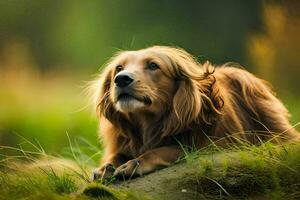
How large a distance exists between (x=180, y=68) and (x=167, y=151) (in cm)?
48

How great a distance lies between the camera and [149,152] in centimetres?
427

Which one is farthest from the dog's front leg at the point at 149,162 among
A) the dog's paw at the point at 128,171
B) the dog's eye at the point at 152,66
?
the dog's eye at the point at 152,66

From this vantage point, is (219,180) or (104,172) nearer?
(219,180)

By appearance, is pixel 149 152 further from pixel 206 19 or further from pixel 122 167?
pixel 206 19

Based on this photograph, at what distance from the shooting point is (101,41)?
17.0 feet

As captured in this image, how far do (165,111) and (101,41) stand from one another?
890 millimetres

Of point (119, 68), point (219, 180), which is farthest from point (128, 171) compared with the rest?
point (119, 68)

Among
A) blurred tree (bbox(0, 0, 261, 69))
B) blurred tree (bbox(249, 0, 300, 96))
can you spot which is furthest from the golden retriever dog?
blurred tree (bbox(249, 0, 300, 96))

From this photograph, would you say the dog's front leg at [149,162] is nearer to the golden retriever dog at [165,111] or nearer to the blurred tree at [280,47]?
the golden retriever dog at [165,111]

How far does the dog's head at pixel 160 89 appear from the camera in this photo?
4.33 meters

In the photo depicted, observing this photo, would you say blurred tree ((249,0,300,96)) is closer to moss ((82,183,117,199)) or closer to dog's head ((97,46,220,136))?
dog's head ((97,46,220,136))

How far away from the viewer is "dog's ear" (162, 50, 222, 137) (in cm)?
440

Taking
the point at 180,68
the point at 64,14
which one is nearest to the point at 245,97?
the point at 180,68

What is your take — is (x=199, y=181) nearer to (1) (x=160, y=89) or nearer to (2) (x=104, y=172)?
(2) (x=104, y=172)
